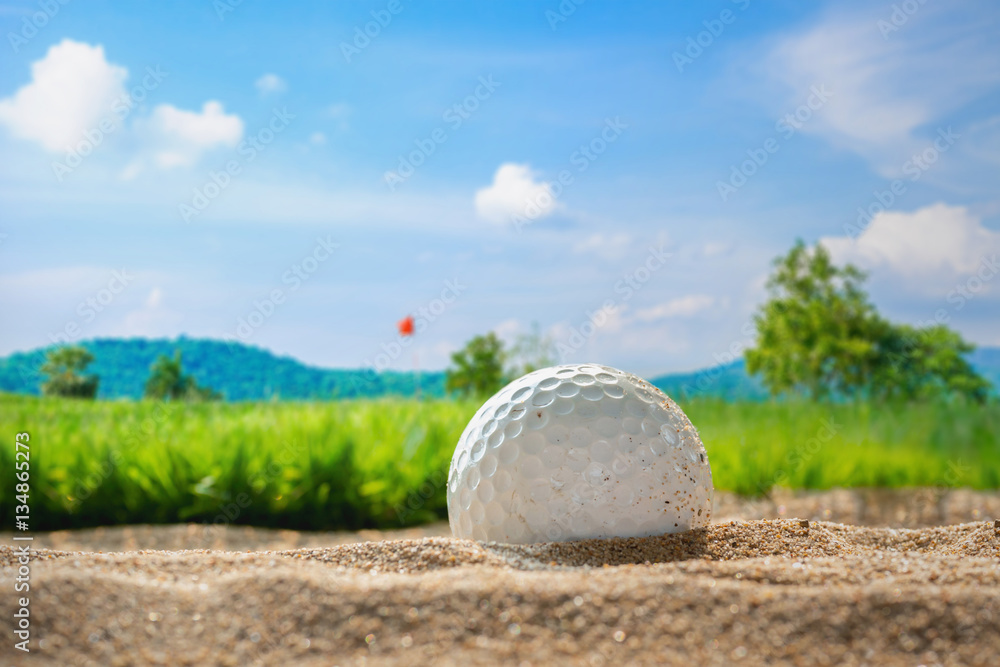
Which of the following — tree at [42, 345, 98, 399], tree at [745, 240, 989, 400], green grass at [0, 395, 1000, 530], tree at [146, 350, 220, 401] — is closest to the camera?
green grass at [0, 395, 1000, 530]

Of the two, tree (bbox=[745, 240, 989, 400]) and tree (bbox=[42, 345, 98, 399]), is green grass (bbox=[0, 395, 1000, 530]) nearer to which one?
tree (bbox=[42, 345, 98, 399])

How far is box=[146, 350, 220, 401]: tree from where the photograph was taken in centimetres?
884

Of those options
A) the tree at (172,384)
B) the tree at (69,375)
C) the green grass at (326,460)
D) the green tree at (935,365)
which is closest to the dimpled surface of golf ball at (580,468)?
the green grass at (326,460)

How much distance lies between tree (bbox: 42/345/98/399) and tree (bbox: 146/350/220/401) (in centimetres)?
80

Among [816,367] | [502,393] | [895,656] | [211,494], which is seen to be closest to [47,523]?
[211,494]

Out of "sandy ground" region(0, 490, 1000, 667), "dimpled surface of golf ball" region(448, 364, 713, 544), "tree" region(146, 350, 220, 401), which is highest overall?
"tree" region(146, 350, 220, 401)

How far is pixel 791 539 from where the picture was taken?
2648 millimetres

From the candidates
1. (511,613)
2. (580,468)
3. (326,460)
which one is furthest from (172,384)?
(511,613)

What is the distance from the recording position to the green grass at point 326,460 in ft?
17.7

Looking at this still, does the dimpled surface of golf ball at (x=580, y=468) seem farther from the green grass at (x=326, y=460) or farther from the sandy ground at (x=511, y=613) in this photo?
the green grass at (x=326, y=460)

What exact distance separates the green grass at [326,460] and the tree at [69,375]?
1938 mm

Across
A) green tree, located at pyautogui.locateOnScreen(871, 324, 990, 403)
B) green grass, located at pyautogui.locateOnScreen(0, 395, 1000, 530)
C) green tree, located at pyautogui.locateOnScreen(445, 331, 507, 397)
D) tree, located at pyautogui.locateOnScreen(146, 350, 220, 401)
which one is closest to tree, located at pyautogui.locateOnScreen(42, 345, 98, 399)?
tree, located at pyautogui.locateOnScreen(146, 350, 220, 401)

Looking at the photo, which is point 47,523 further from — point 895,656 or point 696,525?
point 895,656

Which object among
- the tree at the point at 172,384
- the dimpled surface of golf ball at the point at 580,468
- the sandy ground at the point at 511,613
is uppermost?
the tree at the point at 172,384
